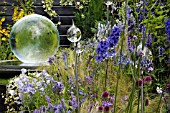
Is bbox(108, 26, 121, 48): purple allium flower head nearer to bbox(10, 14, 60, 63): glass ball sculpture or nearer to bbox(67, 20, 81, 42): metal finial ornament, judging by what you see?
bbox(67, 20, 81, 42): metal finial ornament

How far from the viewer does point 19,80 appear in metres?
3.96

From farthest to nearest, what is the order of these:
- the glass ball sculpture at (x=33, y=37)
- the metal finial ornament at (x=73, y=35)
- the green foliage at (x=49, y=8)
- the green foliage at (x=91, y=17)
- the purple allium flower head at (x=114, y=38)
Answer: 1. the green foliage at (x=49, y=8)
2. the green foliage at (x=91, y=17)
3. the glass ball sculpture at (x=33, y=37)
4. the purple allium flower head at (x=114, y=38)
5. the metal finial ornament at (x=73, y=35)

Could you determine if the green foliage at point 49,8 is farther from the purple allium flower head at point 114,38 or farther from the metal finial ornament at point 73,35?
the metal finial ornament at point 73,35

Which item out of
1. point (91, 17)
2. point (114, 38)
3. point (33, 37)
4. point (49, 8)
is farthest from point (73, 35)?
point (49, 8)

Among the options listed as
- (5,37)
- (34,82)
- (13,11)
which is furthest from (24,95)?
(13,11)

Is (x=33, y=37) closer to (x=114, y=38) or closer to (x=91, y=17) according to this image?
(x=114, y=38)

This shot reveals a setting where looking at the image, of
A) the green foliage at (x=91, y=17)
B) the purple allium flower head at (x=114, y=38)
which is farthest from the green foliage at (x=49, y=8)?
the purple allium flower head at (x=114, y=38)

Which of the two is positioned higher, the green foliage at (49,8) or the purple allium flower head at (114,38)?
the green foliage at (49,8)

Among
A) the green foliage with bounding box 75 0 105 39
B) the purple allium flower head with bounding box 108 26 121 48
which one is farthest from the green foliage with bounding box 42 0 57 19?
the purple allium flower head with bounding box 108 26 121 48

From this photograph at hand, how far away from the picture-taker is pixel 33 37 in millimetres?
4914

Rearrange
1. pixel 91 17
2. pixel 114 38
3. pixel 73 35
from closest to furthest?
pixel 73 35 → pixel 114 38 → pixel 91 17

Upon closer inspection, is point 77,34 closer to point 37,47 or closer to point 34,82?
point 34,82

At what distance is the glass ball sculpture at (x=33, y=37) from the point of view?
4.90m

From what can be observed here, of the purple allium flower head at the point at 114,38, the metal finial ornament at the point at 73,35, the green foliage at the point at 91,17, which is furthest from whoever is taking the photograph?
the green foliage at the point at 91,17
